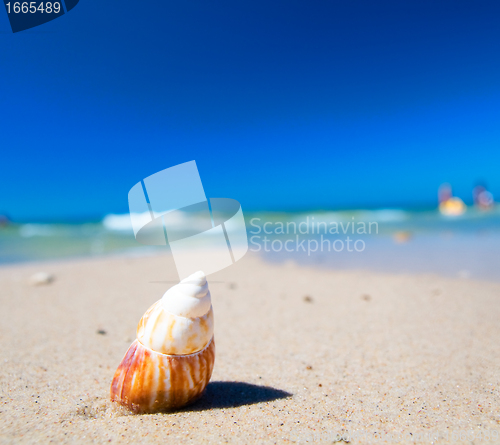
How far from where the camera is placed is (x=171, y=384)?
193 centimetres

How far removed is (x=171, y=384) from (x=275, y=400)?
0.74 metres

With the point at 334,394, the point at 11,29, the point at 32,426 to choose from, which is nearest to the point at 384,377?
the point at 334,394

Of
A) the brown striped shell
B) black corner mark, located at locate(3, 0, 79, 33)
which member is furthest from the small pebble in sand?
the brown striped shell

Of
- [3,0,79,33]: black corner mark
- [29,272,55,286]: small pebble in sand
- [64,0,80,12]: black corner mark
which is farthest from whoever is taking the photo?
[29,272,55,286]: small pebble in sand

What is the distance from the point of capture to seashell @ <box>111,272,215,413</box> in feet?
6.31

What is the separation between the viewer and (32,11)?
4.91 metres

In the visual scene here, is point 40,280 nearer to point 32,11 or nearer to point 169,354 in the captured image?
point 32,11

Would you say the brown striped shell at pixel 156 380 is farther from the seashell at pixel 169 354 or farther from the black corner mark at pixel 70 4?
the black corner mark at pixel 70 4

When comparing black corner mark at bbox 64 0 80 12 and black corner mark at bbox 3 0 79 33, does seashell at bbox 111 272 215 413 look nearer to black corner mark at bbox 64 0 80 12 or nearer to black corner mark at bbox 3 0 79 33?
black corner mark at bbox 3 0 79 33

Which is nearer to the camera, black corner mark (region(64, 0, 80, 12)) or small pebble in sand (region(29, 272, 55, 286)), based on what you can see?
black corner mark (region(64, 0, 80, 12))

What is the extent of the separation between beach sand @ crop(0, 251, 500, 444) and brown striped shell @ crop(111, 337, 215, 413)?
86mm

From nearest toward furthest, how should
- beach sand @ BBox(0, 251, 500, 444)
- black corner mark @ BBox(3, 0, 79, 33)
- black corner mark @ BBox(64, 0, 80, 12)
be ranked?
beach sand @ BBox(0, 251, 500, 444) < black corner mark @ BBox(3, 0, 79, 33) < black corner mark @ BBox(64, 0, 80, 12)

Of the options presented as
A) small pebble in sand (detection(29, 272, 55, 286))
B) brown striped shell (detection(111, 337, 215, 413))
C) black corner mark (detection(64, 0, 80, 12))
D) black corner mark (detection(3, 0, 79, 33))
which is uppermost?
black corner mark (detection(64, 0, 80, 12))

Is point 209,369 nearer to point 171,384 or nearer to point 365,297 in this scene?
point 171,384
